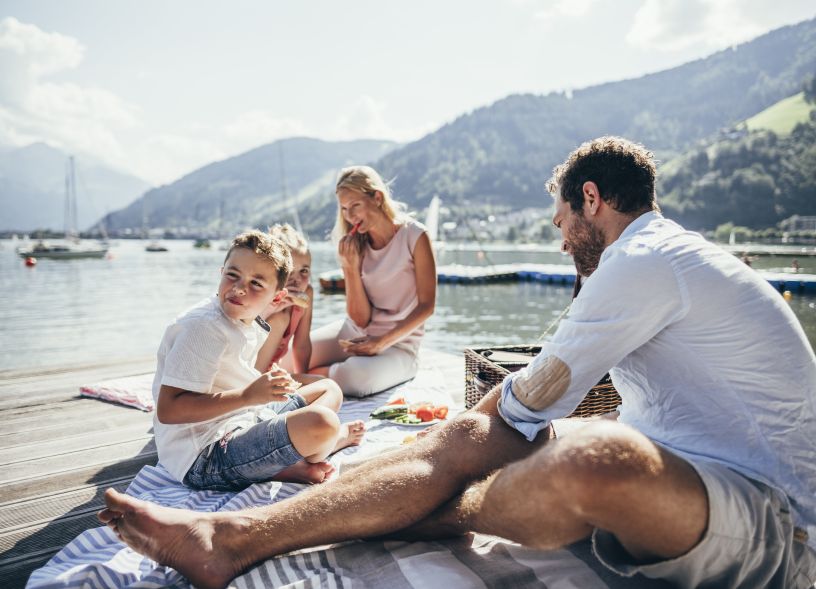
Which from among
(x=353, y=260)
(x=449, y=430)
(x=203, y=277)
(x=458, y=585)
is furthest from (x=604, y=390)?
(x=203, y=277)

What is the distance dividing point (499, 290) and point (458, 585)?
3206 centimetres

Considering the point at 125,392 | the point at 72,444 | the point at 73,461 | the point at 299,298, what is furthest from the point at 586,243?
the point at 125,392

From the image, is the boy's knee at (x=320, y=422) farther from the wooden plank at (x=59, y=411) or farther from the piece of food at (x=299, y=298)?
the wooden plank at (x=59, y=411)

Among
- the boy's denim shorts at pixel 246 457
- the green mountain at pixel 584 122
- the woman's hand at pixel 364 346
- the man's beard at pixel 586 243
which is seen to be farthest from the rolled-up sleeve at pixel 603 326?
the green mountain at pixel 584 122

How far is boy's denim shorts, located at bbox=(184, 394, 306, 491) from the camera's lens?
2336 millimetres

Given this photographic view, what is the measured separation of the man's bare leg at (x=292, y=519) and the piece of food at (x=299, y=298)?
2007 mm

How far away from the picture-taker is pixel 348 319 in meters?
4.51

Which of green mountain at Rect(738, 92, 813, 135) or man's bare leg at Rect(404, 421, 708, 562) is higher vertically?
green mountain at Rect(738, 92, 813, 135)

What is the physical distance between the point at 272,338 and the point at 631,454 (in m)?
2.83

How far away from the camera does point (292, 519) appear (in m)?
1.71

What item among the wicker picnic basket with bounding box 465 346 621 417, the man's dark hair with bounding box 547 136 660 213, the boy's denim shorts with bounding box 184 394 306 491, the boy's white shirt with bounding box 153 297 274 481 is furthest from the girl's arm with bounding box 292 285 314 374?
the man's dark hair with bounding box 547 136 660 213

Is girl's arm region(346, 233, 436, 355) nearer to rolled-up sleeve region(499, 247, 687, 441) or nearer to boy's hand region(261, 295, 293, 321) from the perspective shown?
boy's hand region(261, 295, 293, 321)

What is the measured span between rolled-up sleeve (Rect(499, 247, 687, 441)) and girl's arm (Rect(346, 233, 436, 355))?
95.7 inches

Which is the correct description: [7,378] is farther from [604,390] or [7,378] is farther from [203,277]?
[203,277]
